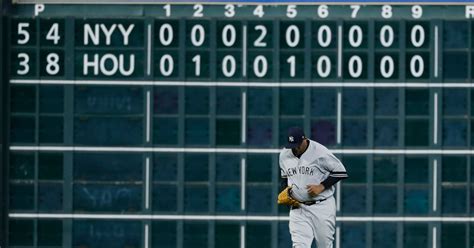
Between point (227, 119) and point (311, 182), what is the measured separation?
2219 millimetres

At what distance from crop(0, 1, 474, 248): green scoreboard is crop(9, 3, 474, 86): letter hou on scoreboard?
0.04ft

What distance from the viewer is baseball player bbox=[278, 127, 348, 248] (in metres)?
14.6

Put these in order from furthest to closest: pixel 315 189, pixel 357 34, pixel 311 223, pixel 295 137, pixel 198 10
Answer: pixel 198 10, pixel 357 34, pixel 311 223, pixel 315 189, pixel 295 137

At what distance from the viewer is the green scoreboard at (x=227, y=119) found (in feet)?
54.4

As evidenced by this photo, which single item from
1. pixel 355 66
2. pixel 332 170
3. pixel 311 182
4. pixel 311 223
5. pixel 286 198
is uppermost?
pixel 355 66

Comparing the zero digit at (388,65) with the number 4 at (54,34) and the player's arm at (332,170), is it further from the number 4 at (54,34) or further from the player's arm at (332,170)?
the number 4 at (54,34)

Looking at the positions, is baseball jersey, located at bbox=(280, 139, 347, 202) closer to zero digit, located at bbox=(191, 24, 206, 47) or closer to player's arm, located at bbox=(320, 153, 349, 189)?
player's arm, located at bbox=(320, 153, 349, 189)

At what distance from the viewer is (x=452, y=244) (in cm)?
1661

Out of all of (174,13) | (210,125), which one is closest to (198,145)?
(210,125)

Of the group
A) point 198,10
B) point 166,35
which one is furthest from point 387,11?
point 166,35

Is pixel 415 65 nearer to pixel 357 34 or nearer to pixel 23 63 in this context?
pixel 357 34

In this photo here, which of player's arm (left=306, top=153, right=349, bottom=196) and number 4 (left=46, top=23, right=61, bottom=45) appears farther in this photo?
number 4 (left=46, top=23, right=61, bottom=45)

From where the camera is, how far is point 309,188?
1454 centimetres

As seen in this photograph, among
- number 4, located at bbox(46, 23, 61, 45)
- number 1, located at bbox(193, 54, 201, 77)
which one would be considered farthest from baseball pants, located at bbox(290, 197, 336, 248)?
number 4, located at bbox(46, 23, 61, 45)
